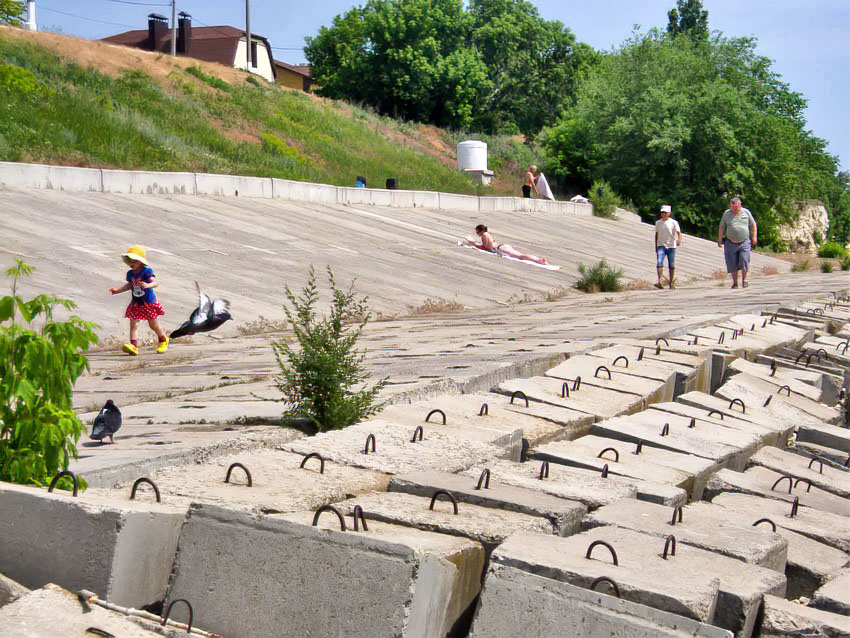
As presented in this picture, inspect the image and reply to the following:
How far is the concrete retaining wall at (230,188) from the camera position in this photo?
16219 millimetres

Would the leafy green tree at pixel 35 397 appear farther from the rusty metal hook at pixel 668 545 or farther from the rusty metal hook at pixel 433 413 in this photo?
the rusty metal hook at pixel 668 545

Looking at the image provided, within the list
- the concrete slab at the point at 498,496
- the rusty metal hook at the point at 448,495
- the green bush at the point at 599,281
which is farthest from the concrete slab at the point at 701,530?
the green bush at the point at 599,281

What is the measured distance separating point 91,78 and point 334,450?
87.0 feet

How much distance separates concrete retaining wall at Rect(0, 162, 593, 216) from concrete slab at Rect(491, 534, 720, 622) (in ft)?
48.6

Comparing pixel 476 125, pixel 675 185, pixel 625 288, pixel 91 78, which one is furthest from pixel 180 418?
pixel 476 125

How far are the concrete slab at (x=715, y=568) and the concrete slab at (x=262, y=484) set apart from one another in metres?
0.90

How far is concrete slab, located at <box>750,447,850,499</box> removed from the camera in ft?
16.2

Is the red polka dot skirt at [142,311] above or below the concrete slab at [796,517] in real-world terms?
above

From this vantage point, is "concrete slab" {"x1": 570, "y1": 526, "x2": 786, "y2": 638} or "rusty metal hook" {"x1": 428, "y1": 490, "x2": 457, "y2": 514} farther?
"rusty metal hook" {"x1": 428, "y1": 490, "x2": 457, "y2": 514}

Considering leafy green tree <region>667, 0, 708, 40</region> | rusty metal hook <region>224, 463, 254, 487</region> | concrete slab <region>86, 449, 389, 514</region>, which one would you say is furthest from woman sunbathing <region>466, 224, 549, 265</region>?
leafy green tree <region>667, 0, 708, 40</region>

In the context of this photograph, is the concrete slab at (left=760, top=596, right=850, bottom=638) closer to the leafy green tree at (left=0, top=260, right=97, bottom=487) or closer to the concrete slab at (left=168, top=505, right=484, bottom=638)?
the concrete slab at (left=168, top=505, right=484, bottom=638)

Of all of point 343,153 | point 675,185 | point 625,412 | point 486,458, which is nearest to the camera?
point 486,458

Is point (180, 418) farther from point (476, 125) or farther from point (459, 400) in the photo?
point (476, 125)

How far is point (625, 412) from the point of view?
5.50 meters
